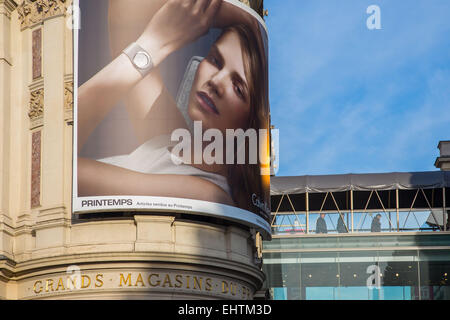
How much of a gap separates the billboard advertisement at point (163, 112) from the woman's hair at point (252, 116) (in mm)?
86

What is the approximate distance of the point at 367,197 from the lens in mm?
A: 55906

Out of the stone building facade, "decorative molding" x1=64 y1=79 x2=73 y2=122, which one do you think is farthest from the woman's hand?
the stone building facade

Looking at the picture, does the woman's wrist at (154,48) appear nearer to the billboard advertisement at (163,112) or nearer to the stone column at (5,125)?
the billboard advertisement at (163,112)

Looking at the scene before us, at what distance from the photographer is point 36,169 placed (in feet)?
130

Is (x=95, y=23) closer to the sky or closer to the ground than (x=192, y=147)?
closer to the sky

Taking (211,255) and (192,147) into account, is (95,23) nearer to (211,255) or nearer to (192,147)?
(192,147)

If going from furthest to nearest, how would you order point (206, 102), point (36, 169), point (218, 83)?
point (218, 83) < point (36, 169) < point (206, 102)

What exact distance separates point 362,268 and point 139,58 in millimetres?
19213

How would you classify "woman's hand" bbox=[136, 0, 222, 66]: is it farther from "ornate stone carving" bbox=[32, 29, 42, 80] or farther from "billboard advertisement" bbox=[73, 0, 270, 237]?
"ornate stone carving" bbox=[32, 29, 42, 80]

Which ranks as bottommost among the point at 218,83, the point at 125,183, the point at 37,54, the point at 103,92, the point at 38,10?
the point at 125,183

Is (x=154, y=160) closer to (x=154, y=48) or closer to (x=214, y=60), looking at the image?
(x=154, y=48)

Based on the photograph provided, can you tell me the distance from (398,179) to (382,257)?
4.94m

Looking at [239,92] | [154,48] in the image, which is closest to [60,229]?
[154,48]

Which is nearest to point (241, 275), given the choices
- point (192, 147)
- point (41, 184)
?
point (192, 147)
